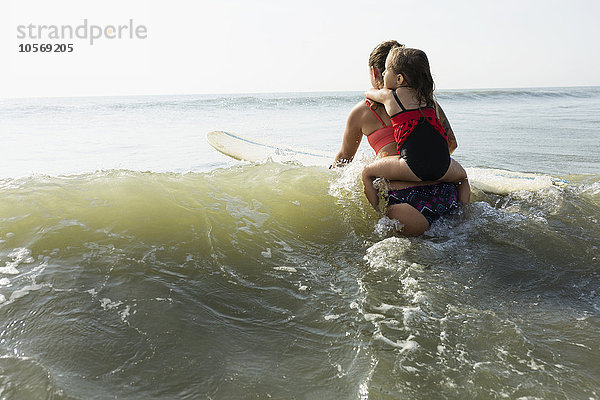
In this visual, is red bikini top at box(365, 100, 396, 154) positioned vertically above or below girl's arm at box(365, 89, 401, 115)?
below

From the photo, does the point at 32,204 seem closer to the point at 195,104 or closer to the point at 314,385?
the point at 314,385

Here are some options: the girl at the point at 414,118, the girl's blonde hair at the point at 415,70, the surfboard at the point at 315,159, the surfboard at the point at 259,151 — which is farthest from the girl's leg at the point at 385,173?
the surfboard at the point at 259,151

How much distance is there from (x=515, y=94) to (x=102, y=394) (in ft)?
120

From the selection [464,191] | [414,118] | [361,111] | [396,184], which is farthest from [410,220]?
[361,111]

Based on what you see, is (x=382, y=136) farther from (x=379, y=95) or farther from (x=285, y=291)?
(x=285, y=291)

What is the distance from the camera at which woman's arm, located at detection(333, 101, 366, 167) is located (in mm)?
3676

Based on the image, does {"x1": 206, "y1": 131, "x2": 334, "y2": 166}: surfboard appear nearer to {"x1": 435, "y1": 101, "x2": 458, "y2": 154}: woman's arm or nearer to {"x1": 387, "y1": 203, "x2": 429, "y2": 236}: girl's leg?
{"x1": 435, "y1": 101, "x2": 458, "y2": 154}: woman's arm

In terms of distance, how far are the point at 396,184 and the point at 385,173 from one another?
122 mm

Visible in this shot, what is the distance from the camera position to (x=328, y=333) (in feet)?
6.79

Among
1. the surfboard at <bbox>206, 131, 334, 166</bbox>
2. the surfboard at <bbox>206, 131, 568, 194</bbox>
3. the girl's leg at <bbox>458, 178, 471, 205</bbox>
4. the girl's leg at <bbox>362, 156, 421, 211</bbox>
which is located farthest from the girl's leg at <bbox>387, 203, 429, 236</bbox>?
the surfboard at <bbox>206, 131, 334, 166</bbox>

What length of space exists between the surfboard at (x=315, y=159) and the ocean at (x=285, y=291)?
179 millimetres

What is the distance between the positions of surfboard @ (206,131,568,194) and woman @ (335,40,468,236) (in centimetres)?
116

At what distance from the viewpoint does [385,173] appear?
3396mm

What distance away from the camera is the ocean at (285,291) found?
174 cm
